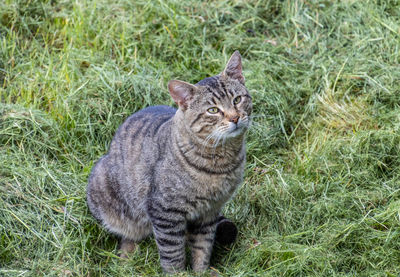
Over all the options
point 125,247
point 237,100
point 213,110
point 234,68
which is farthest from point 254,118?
point 125,247

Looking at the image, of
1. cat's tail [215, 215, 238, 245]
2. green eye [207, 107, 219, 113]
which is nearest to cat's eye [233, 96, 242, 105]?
green eye [207, 107, 219, 113]

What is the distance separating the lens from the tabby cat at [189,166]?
11.5 feet

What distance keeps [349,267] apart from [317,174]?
3.28 feet

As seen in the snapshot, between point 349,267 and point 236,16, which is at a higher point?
point 236,16

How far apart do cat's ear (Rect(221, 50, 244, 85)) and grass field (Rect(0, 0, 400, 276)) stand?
1.98 feet

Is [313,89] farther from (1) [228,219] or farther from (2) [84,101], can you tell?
(2) [84,101]

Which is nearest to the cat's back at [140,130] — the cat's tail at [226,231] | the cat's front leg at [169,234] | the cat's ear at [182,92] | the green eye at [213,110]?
the cat's ear at [182,92]

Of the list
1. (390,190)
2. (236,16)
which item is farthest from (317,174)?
(236,16)

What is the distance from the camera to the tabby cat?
3.51 metres

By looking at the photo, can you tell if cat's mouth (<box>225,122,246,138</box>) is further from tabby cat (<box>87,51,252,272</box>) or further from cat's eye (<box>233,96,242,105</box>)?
cat's eye (<box>233,96,242,105</box>)

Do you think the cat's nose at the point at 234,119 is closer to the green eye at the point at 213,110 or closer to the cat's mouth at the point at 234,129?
the cat's mouth at the point at 234,129

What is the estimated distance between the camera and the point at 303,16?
5590 millimetres

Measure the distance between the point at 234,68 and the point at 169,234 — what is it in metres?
1.20

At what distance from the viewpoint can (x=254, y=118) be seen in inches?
195
